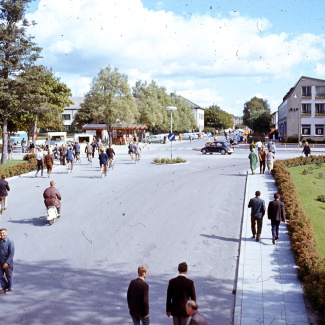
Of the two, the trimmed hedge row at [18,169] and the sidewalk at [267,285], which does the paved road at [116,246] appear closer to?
the sidewalk at [267,285]

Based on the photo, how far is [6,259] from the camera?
8703 mm

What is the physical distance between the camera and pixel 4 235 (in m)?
8.66

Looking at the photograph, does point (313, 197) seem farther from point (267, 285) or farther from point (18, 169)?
point (18, 169)

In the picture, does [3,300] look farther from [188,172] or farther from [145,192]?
[188,172]

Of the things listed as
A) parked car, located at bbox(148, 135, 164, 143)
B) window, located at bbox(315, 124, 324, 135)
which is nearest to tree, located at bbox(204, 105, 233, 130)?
parked car, located at bbox(148, 135, 164, 143)

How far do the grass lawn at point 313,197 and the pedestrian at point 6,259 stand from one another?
7822 mm

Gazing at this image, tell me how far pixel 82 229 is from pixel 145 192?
22.4ft

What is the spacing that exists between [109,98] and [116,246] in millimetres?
55137

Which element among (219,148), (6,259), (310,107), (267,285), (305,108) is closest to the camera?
(6,259)

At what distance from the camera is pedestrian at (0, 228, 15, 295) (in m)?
8.67

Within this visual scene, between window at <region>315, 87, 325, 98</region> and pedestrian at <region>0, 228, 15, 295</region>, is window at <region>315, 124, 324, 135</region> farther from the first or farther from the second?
pedestrian at <region>0, 228, 15, 295</region>

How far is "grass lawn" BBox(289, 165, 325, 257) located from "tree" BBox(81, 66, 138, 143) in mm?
38991

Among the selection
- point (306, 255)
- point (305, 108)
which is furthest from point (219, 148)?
point (306, 255)

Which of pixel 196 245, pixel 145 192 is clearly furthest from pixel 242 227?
pixel 145 192
